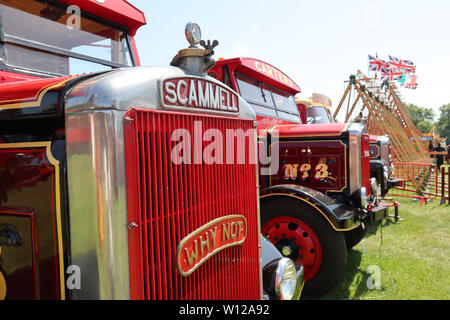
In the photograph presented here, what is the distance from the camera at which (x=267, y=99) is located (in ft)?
14.5

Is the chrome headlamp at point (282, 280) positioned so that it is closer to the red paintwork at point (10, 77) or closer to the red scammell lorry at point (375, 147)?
the red paintwork at point (10, 77)

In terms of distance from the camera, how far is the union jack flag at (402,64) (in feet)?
67.4

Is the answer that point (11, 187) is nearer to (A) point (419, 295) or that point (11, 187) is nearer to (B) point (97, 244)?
(B) point (97, 244)

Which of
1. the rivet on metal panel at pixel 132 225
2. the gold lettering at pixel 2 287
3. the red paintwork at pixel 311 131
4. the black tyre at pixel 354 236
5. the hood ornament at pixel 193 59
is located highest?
the hood ornament at pixel 193 59

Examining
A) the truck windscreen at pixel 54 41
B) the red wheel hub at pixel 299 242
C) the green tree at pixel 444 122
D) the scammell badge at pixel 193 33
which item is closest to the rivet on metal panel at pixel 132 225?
the scammell badge at pixel 193 33

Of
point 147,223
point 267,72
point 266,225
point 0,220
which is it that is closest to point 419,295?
point 266,225

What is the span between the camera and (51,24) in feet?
7.96

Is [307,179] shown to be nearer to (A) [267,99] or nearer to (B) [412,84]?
(A) [267,99]

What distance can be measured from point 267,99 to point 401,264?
2.47m

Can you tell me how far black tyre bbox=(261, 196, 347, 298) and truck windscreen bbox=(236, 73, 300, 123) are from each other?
1.21 metres

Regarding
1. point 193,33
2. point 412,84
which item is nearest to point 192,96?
point 193,33

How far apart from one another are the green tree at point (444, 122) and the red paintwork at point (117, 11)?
239 ft

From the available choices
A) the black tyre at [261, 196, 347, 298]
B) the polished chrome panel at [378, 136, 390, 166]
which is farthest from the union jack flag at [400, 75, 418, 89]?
the black tyre at [261, 196, 347, 298]
